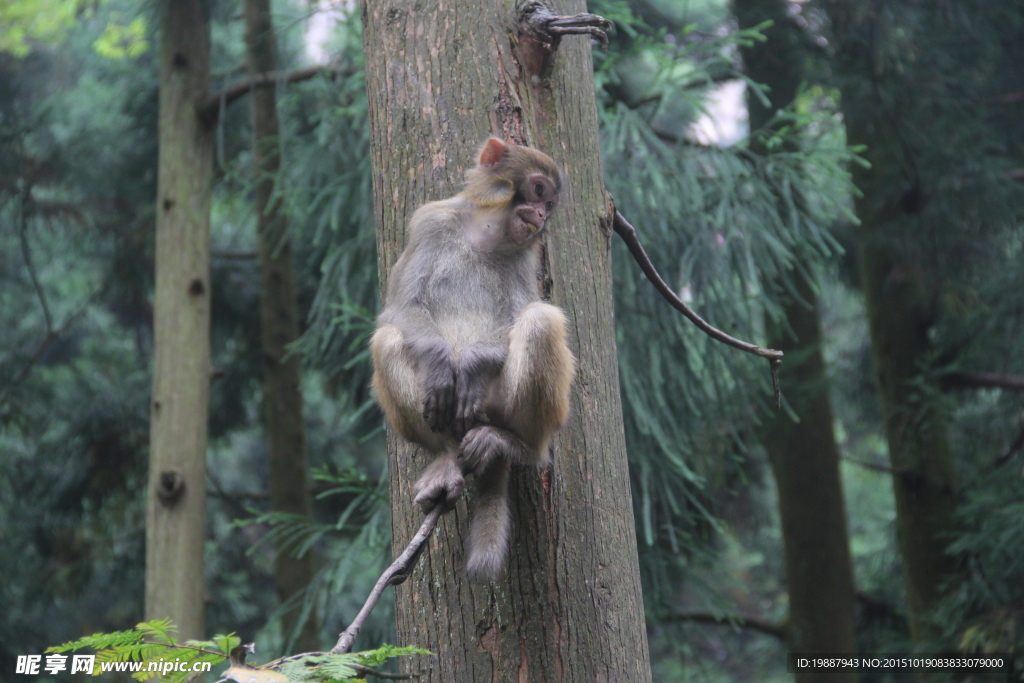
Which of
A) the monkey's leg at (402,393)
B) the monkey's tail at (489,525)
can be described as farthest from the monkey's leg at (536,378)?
the monkey's leg at (402,393)

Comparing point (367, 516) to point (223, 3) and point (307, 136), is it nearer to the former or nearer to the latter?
point (307, 136)

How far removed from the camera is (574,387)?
2639 mm

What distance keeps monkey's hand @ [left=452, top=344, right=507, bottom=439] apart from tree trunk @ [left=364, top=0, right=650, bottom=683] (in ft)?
0.78

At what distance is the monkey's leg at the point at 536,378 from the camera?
92.1 inches

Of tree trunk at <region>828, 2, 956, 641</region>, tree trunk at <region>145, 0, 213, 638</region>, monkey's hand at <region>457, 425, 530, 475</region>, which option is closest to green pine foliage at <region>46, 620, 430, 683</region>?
monkey's hand at <region>457, 425, 530, 475</region>

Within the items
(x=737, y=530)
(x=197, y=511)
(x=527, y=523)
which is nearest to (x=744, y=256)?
(x=527, y=523)

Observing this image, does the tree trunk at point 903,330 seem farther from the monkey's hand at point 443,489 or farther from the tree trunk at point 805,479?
the monkey's hand at point 443,489

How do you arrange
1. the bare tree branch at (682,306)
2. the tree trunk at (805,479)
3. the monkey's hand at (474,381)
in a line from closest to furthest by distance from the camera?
the monkey's hand at (474,381) → the bare tree branch at (682,306) → the tree trunk at (805,479)

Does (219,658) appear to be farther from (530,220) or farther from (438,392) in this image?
(530,220)

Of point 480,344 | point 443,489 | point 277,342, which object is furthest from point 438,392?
point 277,342

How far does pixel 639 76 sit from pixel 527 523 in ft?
24.7

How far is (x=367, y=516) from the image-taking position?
17.1 feet

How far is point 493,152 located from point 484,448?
97 cm

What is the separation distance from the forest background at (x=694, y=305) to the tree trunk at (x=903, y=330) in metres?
0.03
